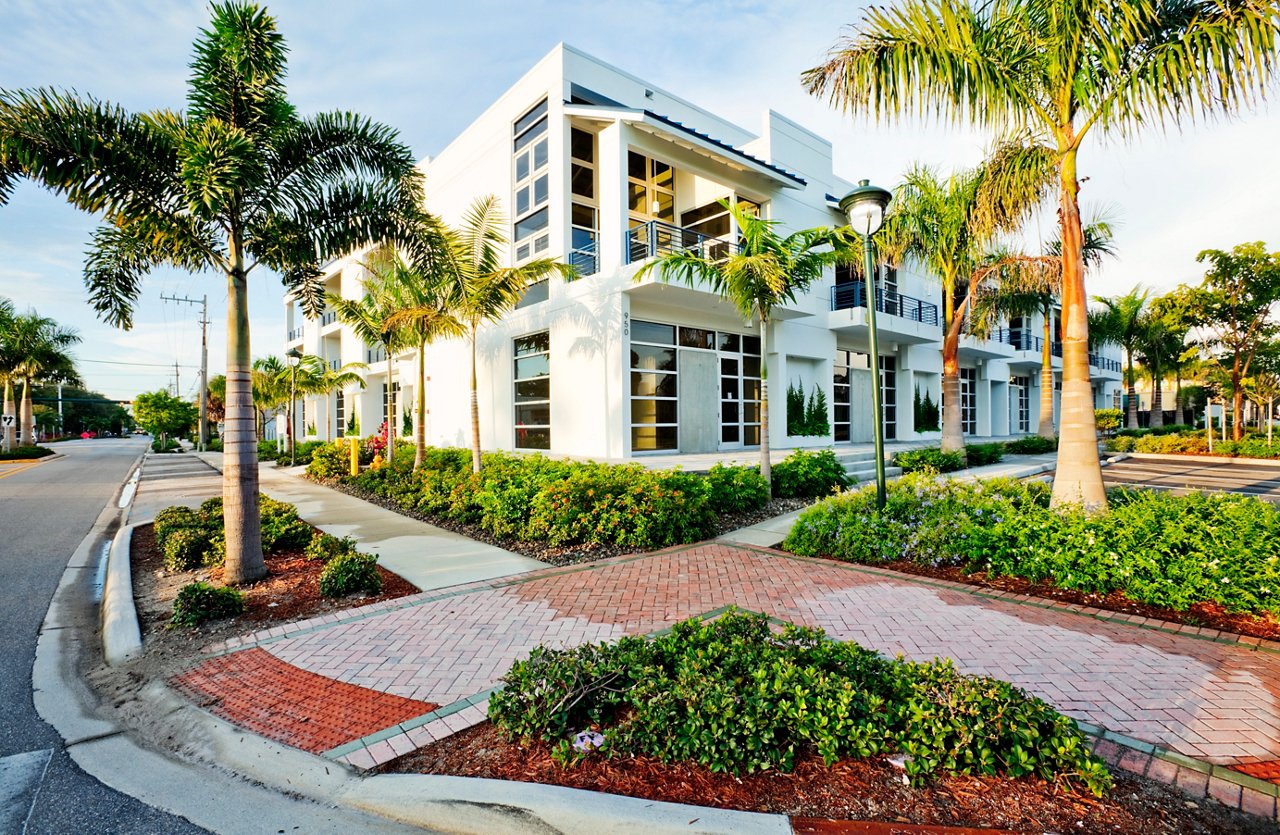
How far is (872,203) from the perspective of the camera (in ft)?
24.4

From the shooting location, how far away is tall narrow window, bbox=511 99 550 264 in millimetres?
15445

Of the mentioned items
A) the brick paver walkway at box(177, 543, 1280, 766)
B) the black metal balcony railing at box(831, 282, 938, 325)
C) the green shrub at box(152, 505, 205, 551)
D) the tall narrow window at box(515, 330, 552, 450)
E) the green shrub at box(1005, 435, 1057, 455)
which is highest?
the black metal balcony railing at box(831, 282, 938, 325)

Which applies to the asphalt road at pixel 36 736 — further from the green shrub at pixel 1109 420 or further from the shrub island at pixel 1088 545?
the green shrub at pixel 1109 420

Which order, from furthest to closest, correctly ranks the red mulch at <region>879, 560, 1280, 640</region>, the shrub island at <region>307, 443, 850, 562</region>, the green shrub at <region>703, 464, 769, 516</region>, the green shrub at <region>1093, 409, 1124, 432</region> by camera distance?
the green shrub at <region>1093, 409, 1124, 432</region> → the green shrub at <region>703, 464, 769, 516</region> → the shrub island at <region>307, 443, 850, 562</region> → the red mulch at <region>879, 560, 1280, 640</region>

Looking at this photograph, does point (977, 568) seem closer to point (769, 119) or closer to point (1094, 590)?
point (1094, 590)

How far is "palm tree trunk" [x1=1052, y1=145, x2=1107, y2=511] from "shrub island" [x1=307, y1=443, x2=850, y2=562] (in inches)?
168

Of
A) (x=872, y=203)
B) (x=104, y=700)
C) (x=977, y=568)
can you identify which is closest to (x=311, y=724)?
(x=104, y=700)

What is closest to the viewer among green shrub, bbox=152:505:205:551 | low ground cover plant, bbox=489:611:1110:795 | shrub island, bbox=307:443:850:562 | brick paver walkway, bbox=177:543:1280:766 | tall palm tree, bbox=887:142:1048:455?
low ground cover plant, bbox=489:611:1110:795

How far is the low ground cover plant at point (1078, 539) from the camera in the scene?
4.81 m

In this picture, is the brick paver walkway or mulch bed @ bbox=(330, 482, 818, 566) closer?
the brick paver walkway

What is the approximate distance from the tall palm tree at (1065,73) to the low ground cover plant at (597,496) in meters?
4.37

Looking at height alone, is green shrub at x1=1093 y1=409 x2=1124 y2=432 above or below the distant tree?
Result: below

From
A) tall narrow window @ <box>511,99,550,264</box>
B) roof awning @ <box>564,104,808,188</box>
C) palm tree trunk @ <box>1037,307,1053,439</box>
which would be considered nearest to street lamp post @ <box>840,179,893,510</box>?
roof awning @ <box>564,104,808,188</box>

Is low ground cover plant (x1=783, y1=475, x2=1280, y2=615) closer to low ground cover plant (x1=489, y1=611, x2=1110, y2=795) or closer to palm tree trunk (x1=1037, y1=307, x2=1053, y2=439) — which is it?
low ground cover plant (x1=489, y1=611, x2=1110, y2=795)
